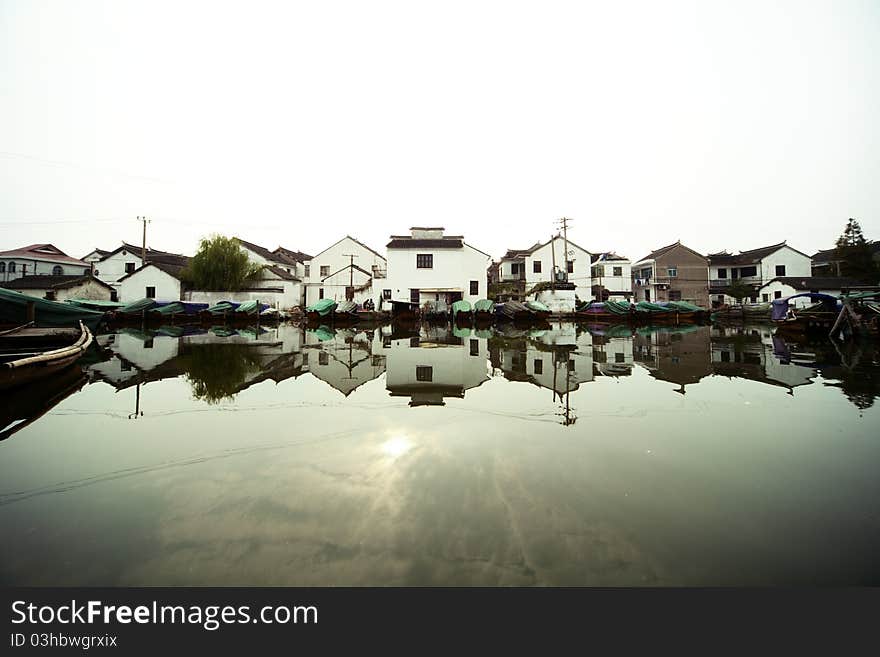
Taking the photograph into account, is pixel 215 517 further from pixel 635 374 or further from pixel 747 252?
pixel 747 252

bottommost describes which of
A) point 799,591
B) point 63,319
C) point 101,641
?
point 101,641

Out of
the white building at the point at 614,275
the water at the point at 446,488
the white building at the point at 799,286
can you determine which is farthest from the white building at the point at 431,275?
the white building at the point at 799,286

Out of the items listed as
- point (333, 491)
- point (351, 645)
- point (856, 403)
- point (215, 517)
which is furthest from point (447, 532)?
point (856, 403)

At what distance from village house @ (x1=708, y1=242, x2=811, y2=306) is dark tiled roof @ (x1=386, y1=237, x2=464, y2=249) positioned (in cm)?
2859

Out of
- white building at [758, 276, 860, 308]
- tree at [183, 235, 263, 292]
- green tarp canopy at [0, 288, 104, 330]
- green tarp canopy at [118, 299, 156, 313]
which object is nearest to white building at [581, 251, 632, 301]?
white building at [758, 276, 860, 308]

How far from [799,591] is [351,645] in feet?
6.76

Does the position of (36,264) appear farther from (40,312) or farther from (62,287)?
(40,312)

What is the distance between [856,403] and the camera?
5.39m

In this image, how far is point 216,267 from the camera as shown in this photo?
33.7m

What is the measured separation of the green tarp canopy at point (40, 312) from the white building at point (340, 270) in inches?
915

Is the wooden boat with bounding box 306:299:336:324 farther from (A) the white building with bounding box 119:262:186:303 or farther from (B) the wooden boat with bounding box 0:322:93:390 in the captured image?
(B) the wooden boat with bounding box 0:322:93:390

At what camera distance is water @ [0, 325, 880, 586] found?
2.01 m

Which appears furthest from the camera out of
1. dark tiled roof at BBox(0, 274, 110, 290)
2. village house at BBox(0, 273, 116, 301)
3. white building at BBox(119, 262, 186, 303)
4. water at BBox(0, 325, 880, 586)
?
white building at BBox(119, 262, 186, 303)

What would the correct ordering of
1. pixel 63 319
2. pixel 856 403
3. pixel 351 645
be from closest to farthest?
pixel 351 645
pixel 856 403
pixel 63 319
